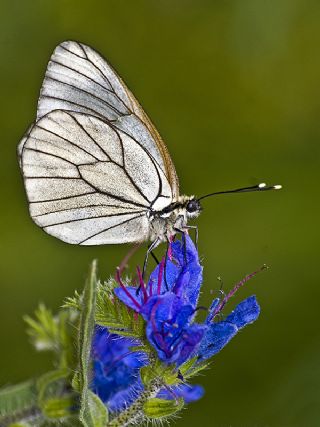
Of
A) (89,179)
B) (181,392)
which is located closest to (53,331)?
(181,392)

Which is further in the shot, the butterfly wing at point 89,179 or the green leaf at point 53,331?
the butterfly wing at point 89,179

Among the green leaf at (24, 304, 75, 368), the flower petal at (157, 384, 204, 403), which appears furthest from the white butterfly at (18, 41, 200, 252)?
the flower petal at (157, 384, 204, 403)

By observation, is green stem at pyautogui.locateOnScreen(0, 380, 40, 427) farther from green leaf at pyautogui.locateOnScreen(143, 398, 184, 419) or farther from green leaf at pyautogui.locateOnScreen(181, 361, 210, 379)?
green leaf at pyautogui.locateOnScreen(181, 361, 210, 379)

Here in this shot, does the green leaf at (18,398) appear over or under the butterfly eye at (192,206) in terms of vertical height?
under

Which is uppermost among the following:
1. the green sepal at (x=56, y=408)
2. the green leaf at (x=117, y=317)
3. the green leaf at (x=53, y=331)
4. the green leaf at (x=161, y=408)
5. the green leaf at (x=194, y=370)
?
the green leaf at (x=53, y=331)

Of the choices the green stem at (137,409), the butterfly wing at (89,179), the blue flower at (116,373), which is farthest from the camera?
the butterfly wing at (89,179)

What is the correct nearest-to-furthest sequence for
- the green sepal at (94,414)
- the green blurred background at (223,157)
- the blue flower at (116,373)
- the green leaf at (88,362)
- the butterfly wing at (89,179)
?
the green leaf at (88,362), the green sepal at (94,414), the blue flower at (116,373), the butterfly wing at (89,179), the green blurred background at (223,157)

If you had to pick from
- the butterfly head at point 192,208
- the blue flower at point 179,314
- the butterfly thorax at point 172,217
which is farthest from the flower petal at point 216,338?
the butterfly head at point 192,208

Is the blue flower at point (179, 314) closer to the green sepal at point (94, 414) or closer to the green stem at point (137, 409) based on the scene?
the green stem at point (137, 409)
